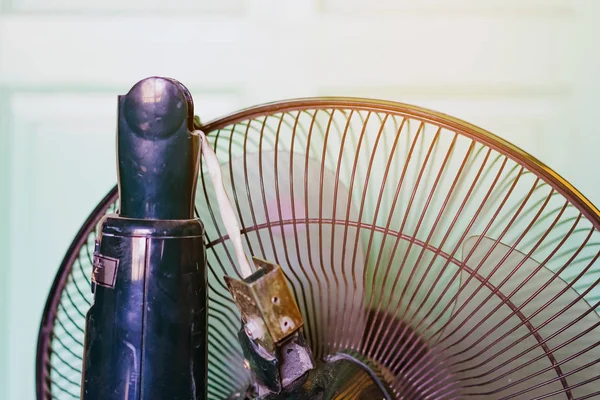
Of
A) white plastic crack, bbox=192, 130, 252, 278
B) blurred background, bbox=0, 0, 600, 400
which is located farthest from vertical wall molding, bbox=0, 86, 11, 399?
white plastic crack, bbox=192, 130, 252, 278

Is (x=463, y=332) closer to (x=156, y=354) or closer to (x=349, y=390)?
(x=349, y=390)

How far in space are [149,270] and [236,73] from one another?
46cm

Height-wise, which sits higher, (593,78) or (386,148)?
(593,78)

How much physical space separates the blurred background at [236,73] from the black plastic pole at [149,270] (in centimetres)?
37

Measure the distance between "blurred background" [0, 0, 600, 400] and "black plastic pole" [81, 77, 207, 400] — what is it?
0.37 metres

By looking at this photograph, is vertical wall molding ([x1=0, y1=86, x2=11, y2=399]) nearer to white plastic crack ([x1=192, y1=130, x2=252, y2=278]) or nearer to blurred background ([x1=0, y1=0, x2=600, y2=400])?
blurred background ([x1=0, y1=0, x2=600, y2=400])

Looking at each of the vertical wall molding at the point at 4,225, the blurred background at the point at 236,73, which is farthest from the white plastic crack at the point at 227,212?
the vertical wall molding at the point at 4,225

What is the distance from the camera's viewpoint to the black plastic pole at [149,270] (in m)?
0.50

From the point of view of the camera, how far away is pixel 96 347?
1.67 feet

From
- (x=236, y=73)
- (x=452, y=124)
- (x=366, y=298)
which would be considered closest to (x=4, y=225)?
(x=236, y=73)

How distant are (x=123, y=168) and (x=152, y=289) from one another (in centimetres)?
12

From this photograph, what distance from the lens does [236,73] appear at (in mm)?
870

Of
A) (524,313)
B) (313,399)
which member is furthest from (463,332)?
(313,399)

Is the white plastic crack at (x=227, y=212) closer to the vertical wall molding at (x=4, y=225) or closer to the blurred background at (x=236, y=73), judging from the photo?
the blurred background at (x=236, y=73)
